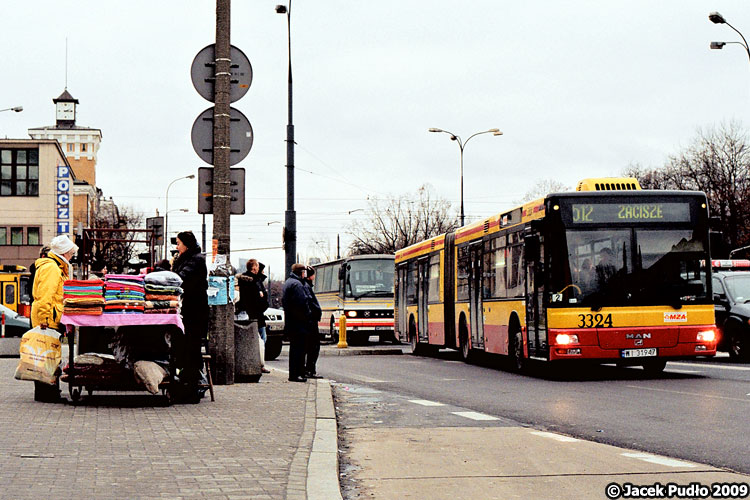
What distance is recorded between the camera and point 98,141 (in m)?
139

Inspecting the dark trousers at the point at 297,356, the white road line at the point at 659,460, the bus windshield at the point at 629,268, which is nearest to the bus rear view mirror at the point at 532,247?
the bus windshield at the point at 629,268

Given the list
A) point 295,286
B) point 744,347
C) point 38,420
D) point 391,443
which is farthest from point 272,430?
point 744,347

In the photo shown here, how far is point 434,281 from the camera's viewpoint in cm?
2817

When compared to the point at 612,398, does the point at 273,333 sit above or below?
above

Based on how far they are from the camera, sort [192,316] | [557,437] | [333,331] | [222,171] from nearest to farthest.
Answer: [557,437] → [192,316] → [222,171] → [333,331]

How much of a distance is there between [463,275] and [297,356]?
8529 millimetres

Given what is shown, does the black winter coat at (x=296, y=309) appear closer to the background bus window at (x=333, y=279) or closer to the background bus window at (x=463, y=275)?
the background bus window at (x=463, y=275)

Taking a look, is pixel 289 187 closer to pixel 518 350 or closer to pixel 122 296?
pixel 518 350

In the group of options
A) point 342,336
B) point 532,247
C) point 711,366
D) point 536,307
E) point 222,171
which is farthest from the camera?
point 342,336

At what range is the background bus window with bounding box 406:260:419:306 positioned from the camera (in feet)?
101

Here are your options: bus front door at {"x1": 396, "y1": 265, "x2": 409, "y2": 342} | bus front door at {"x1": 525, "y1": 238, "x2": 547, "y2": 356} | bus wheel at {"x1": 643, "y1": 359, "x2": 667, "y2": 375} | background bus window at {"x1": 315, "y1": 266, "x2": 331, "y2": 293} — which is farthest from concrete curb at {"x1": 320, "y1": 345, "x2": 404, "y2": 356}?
background bus window at {"x1": 315, "y1": 266, "x2": 331, "y2": 293}

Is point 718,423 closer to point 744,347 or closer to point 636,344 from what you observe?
point 636,344

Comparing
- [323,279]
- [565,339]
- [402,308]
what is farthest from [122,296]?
[323,279]

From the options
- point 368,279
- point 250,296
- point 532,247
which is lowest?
point 250,296
